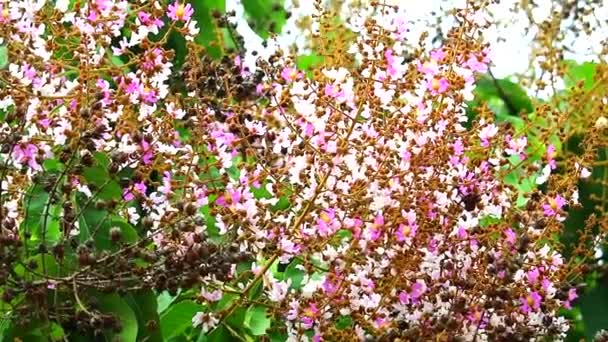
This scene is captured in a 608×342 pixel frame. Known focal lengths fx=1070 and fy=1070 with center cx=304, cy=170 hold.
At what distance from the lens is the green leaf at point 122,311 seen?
1117 millimetres

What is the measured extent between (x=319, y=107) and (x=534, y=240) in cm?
29

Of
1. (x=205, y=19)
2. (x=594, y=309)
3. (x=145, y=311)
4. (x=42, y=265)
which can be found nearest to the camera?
(x=42, y=265)

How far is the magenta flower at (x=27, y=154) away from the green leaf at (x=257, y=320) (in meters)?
0.31

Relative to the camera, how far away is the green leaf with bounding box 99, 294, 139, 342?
1117 mm

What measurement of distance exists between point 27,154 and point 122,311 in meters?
0.19

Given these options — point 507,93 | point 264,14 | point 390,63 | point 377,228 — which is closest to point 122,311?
point 377,228

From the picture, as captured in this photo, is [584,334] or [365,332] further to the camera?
[584,334]

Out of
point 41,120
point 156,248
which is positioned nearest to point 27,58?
point 41,120

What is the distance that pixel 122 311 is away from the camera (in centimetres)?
114

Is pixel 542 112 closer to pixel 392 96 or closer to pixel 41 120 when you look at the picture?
pixel 392 96

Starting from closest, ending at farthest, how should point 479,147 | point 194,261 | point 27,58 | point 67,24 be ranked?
point 194,261
point 27,58
point 479,147
point 67,24

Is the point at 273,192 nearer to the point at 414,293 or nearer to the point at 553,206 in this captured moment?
the point at 414,293

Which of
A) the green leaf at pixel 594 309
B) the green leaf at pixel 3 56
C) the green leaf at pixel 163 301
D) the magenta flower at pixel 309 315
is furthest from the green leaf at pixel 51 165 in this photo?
the green leaf at pixel 594 309

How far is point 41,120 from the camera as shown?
1095mm
